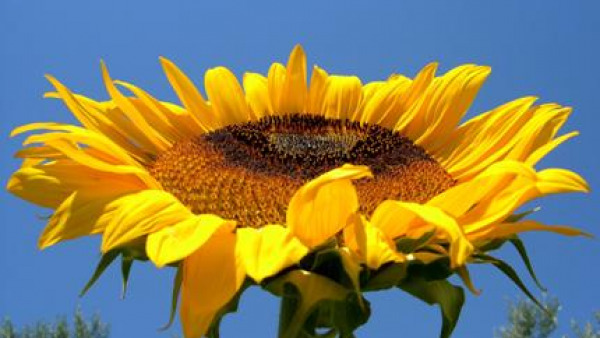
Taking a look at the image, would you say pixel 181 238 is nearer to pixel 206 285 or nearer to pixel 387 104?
pixel 206 285

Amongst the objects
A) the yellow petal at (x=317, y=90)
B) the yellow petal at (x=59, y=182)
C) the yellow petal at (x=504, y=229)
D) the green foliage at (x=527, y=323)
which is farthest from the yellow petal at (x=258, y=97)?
the green foliage at (x=527, y=323)

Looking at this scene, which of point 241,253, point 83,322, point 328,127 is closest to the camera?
point 241,253

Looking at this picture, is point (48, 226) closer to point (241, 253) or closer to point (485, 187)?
point (241, 253)

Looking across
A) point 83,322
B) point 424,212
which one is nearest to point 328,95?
point 424,212

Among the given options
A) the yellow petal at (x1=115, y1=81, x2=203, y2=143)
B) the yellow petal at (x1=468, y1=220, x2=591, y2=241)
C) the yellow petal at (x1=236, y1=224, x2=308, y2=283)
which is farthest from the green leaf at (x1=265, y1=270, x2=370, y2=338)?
the yellow petal at (x1=115, y1=81, x2=203, y2=143)

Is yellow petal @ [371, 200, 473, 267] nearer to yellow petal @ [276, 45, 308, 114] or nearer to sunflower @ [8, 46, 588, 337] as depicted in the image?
sunflower @ [8, 46, 588, 337]

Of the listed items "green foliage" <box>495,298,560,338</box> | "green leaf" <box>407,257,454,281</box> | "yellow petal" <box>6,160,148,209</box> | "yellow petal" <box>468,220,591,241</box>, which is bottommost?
"green foliage" <box>495,298,560,338</box>

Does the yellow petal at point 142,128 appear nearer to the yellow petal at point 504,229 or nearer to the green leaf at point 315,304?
the green leaf at point 315,304
